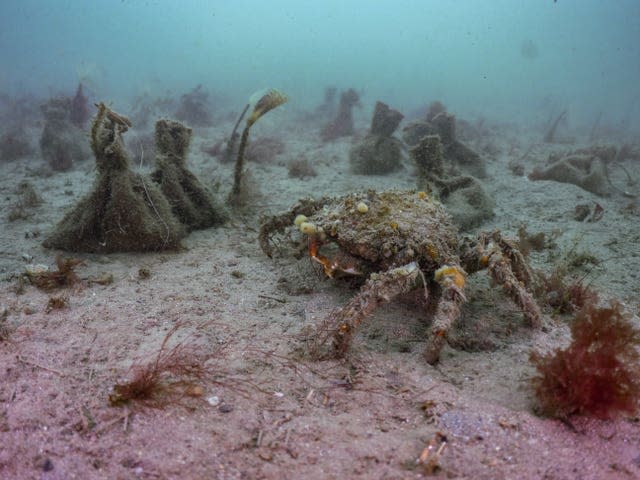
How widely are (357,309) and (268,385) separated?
943 mm

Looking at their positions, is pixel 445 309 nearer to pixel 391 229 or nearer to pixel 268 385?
pixel 391 229

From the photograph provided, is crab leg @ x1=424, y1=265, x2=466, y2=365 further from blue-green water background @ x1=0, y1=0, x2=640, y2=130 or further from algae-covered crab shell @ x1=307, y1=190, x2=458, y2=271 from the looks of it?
blue-green water background @ x1=0, y1=0, x2=640, y2=130

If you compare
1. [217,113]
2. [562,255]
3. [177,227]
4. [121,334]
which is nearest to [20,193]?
[177,227]

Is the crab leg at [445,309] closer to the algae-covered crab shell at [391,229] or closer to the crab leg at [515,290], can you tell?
the algae-covered crab shell at [391,229]

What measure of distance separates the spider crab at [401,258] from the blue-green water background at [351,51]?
1158cm

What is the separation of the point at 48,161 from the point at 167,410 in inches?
416

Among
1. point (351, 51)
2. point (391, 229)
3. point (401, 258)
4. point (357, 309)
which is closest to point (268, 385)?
point (357, 309)

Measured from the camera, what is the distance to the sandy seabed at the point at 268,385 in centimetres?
215

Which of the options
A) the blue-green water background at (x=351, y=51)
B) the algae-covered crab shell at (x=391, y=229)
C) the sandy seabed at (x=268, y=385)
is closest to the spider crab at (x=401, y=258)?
the algae-covered crab shell at (x=391, y=229)

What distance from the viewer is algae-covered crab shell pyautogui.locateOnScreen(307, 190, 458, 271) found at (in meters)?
3.67

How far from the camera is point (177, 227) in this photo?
5559 millimetres

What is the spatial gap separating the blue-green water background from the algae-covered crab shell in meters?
11.5

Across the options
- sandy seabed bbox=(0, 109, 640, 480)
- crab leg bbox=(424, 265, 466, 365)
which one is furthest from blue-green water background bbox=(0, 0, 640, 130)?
crab leg bbox=(424, 265, 466, 365)

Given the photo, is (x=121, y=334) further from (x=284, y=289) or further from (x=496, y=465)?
(x=496, y=465)
